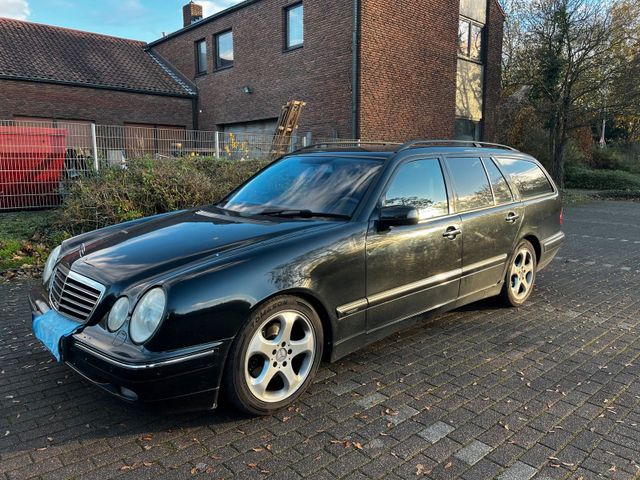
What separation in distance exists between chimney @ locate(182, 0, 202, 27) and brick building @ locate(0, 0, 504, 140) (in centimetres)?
196

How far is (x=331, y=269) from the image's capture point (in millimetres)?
3232

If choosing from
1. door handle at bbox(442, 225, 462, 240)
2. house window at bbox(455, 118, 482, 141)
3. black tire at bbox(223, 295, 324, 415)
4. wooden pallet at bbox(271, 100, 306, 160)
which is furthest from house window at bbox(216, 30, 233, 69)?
black tire at bbox(223, 295, 324, 415)

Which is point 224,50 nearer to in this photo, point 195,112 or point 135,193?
point 195,112

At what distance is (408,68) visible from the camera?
1681 centimetres

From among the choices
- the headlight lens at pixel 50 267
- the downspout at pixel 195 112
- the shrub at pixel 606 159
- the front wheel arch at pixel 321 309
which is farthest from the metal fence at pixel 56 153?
the shrub at pixel 606 159

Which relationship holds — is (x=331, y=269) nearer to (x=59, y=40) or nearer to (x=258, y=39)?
(x=258, y=39)

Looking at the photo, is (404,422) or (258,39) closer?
(404,422)

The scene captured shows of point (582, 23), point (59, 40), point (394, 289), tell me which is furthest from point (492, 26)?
point (394, 289)

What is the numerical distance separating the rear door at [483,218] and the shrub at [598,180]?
75.8 feet

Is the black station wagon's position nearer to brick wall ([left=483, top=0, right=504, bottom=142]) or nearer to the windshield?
the windshield

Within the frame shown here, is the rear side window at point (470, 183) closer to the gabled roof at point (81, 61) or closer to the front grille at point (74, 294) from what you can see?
the front grille at point (74, 294)

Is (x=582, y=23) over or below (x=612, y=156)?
over

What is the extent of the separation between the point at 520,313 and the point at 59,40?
22.2 metres

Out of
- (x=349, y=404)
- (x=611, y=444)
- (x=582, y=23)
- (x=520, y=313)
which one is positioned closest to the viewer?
(x=611, y=444)
